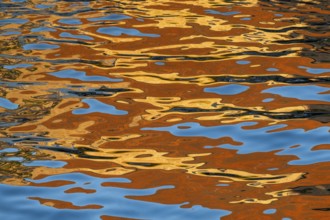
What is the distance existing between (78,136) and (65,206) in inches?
48.7

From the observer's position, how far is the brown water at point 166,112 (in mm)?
4703

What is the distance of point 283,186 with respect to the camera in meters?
4.80

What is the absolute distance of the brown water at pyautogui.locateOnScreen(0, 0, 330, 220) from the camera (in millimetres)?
4703

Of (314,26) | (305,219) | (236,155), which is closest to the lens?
(305,219)

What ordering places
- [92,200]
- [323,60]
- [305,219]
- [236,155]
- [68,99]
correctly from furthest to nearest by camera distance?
1. [323,60]
2. [68,99]
3. [236,155]
4. [92,200]
5. [305,219]

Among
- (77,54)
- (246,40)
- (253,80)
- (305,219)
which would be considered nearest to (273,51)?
(246,40)

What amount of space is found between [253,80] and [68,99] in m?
1.55

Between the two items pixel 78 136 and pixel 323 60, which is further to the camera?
pixel 323 60

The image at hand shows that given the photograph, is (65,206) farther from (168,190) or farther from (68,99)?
(68,99)

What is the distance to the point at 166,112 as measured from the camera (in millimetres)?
6215

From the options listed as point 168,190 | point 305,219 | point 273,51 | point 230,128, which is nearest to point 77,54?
point 273,51

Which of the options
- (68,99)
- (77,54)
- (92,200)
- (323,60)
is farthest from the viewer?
(77,54)

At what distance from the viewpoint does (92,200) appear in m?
4.68

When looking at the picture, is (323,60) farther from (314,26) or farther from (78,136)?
(78,136)
